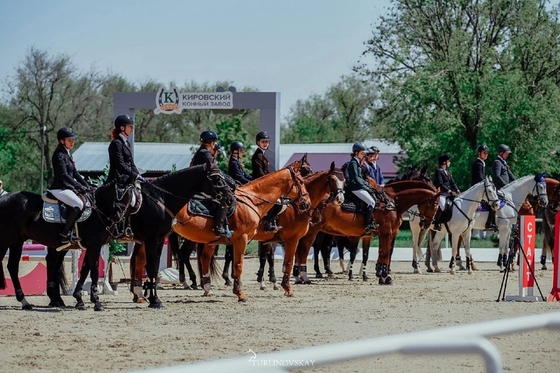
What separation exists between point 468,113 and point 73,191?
85.7 feet

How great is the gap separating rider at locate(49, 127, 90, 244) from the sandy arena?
3.90 feet

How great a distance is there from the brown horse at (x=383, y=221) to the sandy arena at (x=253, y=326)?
32.7 inches

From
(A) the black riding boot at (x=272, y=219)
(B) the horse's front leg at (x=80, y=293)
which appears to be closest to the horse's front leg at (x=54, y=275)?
(B) the horse's front leg at (x=80, y=293)

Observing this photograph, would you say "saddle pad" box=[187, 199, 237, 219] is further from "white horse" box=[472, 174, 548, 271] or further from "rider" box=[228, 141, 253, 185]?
"white horse" box=[472, 174, 548, 271]

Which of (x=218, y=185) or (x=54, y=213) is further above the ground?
(x=218, y=185)

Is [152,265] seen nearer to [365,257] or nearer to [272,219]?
[272,219]

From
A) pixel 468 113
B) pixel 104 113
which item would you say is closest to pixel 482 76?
pixel 468 113

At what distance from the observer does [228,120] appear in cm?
6575

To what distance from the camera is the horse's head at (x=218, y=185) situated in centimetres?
1391

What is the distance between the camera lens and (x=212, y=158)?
14.2m

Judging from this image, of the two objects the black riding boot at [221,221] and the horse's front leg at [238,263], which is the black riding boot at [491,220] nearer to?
the horse's front leg at [238,263]

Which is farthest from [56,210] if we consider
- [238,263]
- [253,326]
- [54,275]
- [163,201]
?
[253,326]

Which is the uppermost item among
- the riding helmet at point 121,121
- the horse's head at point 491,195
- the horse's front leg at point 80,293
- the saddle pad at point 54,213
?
the riding helmet at point 121,121

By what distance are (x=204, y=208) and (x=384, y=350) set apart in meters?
11.3
